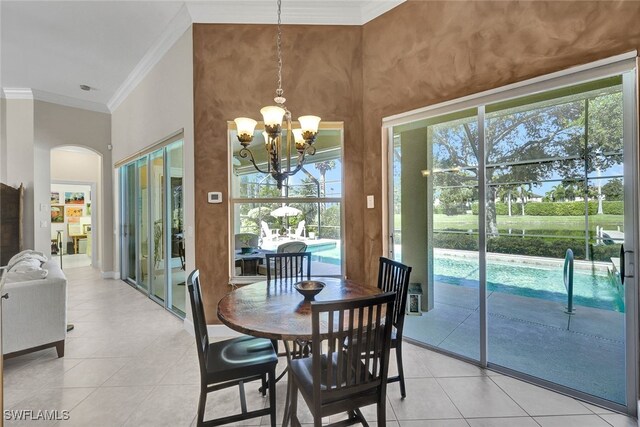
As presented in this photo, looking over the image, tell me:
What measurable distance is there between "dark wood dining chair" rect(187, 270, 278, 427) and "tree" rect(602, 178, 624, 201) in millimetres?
2828

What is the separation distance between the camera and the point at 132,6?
324cm

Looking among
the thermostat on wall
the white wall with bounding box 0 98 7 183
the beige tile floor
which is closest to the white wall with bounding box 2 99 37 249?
the white wall with bounding box 0 98 7 183

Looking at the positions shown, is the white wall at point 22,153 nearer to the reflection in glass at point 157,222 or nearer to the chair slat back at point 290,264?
the reflection in glass at point 157,222

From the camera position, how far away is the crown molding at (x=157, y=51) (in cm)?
339

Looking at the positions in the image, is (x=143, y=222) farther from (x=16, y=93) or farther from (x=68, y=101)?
(x=16, y=93)

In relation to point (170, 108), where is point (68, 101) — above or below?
above

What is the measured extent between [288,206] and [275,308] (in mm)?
1809

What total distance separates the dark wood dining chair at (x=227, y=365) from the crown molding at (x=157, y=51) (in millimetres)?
3126

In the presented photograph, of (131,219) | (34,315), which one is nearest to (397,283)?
(34,315)

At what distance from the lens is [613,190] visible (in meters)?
2.30

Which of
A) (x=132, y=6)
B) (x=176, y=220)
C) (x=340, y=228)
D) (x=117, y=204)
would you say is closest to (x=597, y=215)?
(x=340, y=228)

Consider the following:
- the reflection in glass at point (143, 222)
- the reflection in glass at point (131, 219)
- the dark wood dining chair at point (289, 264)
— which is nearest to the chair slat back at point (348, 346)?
the dark wood dining chair at point (289, 264)

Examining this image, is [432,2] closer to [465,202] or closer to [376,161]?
[376,161]

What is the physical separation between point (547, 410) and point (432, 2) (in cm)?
359
